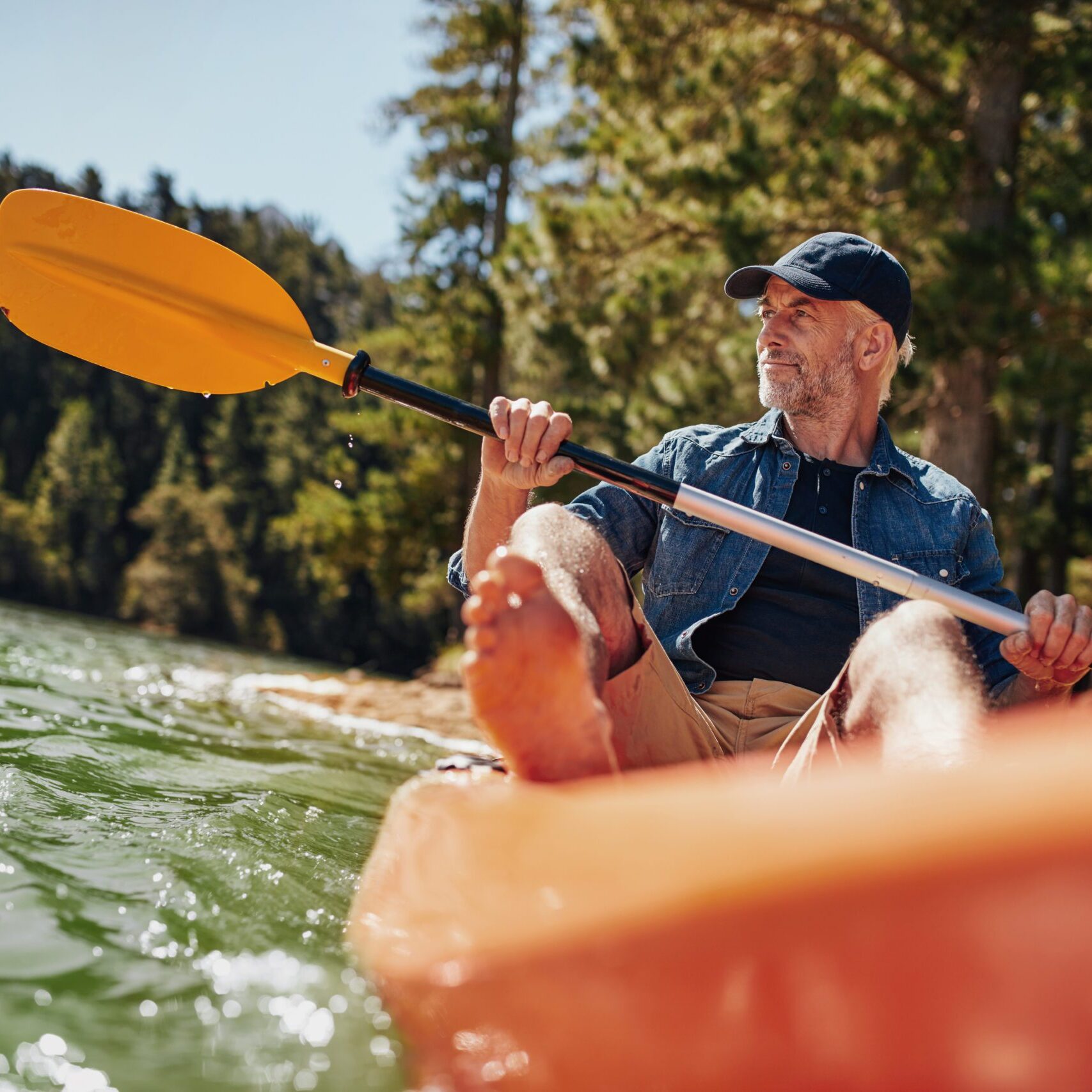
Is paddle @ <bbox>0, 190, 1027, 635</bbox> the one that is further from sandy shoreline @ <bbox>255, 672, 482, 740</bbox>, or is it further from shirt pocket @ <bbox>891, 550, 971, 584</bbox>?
sandy shoreline @ <bbox>255, 672, 482, 740</bbox>

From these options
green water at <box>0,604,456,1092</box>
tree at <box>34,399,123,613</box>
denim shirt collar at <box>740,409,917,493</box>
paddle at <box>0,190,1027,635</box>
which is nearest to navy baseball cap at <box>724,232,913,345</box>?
denim shirt collar at <box>740,409,917,493</box>

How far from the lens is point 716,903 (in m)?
0.89

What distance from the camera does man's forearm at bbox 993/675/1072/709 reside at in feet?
5.95

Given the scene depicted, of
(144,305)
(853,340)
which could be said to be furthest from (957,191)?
(144,305)

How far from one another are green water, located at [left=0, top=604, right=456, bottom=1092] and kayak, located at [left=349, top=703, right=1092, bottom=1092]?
128 millimetres

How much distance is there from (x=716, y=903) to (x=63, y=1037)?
25.1 inches

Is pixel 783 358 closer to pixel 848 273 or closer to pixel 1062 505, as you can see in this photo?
pixel 848 273

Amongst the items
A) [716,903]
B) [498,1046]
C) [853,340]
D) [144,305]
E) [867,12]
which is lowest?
[498,1046]

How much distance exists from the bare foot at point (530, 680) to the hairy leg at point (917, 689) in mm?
364

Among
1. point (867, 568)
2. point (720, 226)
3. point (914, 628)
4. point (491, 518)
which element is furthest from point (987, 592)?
point (720, 226)

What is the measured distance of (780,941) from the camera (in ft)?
2.84

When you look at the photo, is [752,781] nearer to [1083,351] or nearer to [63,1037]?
[63,1037]

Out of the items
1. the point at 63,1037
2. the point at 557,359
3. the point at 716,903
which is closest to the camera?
the point at 716,903

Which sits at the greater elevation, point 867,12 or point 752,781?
point 867,12
